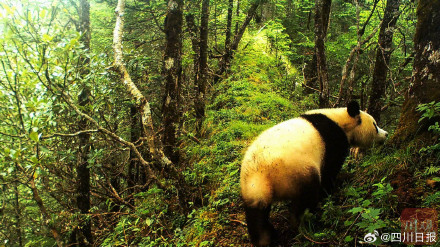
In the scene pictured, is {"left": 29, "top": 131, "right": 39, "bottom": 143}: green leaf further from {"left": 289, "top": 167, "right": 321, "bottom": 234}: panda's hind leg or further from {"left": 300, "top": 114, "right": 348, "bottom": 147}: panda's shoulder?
{"left": 300, "top": 114, "right": 348, "bottom": 147}: panda's shoulder

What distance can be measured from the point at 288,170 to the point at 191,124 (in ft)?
18.2

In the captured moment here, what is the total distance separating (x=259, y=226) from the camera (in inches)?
112

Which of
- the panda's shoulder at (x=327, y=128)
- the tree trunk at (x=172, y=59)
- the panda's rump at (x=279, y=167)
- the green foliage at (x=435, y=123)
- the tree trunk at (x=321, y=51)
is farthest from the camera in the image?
the tree trunk at (x=321, y=51)

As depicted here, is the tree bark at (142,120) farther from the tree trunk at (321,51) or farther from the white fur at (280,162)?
the tree trunk at (321,51)

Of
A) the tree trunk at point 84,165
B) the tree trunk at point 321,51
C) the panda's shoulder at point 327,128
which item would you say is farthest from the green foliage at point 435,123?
the tree trunk at point 84,165

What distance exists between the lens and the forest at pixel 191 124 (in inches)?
112

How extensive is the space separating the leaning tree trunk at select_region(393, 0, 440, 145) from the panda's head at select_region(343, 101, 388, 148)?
50 centimetres

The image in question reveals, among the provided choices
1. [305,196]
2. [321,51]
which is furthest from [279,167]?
[321,51]

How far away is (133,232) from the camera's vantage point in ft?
15.5

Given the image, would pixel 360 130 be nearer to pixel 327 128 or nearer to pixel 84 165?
pixel 327 128

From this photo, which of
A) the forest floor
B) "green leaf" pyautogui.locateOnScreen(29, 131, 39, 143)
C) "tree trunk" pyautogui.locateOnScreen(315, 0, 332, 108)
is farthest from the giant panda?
"green leaf" pyautogui.locateOnScreen(29, 131, 39, 143)

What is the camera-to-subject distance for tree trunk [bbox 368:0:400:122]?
5.02 m

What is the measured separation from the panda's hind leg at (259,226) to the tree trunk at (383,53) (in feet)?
12.3

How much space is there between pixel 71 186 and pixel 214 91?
532 centimetres
